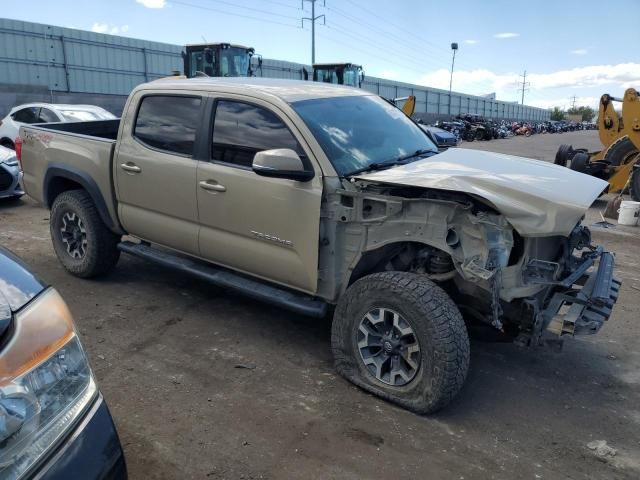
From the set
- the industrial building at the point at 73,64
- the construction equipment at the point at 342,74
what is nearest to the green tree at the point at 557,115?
the industrial building at the point at 73,64

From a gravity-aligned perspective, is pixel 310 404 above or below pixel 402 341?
below

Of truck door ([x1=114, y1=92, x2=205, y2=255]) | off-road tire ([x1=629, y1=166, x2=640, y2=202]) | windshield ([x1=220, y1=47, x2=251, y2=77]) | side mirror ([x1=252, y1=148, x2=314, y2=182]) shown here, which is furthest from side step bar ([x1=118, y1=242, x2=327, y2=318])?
windshield ([x1=220, y1=47, x2=251, y2=77])

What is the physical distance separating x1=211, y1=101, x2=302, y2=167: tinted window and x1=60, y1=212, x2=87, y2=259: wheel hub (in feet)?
6.53

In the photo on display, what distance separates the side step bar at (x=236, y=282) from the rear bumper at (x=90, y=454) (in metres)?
2.08

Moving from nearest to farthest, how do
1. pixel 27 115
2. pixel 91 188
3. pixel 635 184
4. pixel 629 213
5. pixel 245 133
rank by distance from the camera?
pixel 245 133 < pixel 91 188 < pixel 629 213 < pixel 635 184 < pixel 27 115

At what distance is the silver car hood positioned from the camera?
301 cm

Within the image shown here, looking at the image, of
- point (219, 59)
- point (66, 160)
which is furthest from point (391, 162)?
point (219, 59)

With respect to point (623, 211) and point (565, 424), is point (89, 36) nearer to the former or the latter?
point (623, 211)

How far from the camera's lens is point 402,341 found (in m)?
3.30

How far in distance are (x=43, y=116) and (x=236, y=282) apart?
9.45 meters

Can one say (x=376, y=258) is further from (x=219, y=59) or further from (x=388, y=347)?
(x=219, y=59)

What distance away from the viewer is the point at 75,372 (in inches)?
65.0

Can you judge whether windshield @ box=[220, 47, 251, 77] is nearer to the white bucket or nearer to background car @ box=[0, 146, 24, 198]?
background car @ box=[0, 146, 24, 198]

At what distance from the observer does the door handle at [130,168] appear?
4547 millimetres
